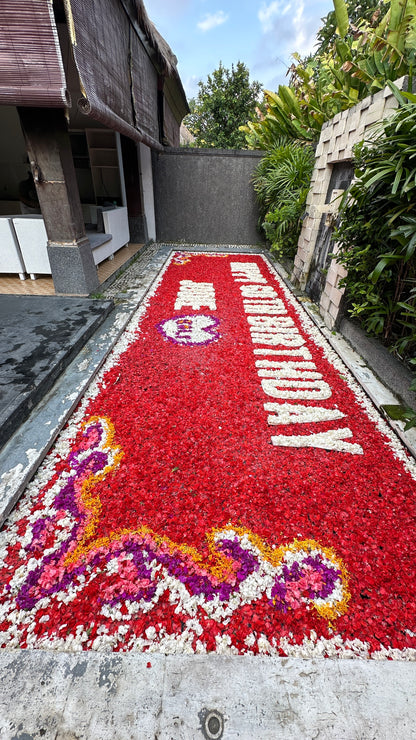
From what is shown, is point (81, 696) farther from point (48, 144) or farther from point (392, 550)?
point (48, 144)

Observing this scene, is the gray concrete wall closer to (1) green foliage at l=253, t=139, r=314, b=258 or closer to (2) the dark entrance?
(1) green foliage at l=253, t=139, r=314, b=258

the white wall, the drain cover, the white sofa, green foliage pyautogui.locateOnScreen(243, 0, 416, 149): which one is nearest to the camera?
the drain cover

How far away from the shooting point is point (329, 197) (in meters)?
4.05

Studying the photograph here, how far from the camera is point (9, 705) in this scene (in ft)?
3.33

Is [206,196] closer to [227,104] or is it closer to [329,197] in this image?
[329,197]

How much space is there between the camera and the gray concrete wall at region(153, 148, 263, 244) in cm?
734

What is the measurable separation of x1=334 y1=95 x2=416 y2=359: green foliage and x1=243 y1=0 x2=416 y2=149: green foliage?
68 cm

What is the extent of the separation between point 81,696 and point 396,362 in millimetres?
2762

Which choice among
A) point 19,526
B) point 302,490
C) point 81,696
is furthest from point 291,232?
point 81,696

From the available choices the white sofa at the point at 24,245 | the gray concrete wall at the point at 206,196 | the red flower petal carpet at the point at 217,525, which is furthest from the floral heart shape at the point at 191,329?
the gray concrete wall at the point at 206,196

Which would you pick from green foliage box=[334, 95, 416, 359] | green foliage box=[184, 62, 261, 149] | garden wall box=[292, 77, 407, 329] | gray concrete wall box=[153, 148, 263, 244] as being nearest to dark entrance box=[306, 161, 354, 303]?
garden wall box=[292, 77, 407, 329]

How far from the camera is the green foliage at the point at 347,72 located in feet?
11.0

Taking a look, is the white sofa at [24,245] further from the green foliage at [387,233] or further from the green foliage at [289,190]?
the green foliage at [387,233]

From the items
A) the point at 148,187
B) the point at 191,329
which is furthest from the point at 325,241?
the point at 148,187
